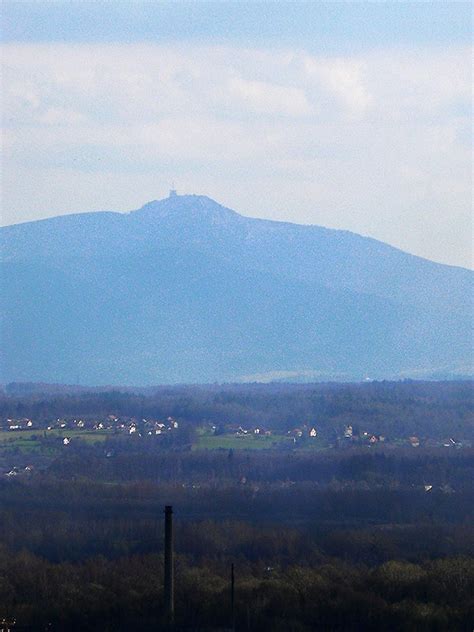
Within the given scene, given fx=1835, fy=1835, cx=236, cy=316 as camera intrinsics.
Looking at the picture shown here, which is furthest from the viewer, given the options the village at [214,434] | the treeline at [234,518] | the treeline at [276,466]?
the village at [214,434]

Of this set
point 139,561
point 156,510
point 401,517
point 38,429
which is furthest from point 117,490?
point 38,429

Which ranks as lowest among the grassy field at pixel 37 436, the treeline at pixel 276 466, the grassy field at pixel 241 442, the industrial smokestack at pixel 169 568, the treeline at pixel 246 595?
the treeline at pixel 246 595

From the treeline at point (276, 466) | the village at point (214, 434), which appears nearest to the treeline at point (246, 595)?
the treeline at point (276, 466)

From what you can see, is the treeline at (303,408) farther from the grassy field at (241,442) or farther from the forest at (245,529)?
the grassy field at (241,442)

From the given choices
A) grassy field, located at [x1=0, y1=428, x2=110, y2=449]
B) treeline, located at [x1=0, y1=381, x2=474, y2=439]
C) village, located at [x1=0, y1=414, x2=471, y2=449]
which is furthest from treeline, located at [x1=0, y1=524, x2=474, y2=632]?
treeline, located at [x1=0, y1=381, x2=474, y2=439]

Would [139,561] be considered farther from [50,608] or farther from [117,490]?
[117,490]

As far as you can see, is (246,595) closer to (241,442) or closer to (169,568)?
(169,568)

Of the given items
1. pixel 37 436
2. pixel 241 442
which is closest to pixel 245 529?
pixel 241 442
